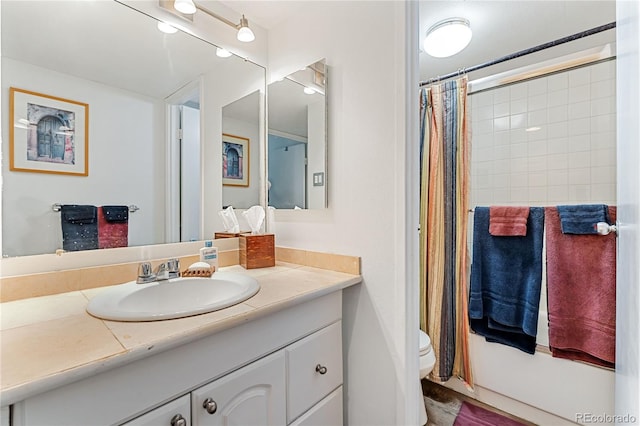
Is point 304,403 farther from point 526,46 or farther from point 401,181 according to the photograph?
point 526,46

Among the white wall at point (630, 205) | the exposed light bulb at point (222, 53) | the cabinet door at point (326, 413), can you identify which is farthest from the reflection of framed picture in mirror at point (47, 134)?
the white wall at point (630, 205)

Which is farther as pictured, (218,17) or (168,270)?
(218,17)

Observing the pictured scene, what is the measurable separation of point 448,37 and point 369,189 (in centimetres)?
108

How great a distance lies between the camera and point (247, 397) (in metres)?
0.79

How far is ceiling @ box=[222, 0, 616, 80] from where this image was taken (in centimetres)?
142

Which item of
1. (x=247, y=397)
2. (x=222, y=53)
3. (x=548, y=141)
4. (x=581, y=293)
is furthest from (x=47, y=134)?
(x=548, y=141)

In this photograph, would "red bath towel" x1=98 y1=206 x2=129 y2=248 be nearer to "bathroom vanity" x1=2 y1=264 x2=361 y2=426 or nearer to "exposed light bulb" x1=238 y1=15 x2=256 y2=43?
"bathroom vanity" x1=2 y1=264 x2=361 y2=426

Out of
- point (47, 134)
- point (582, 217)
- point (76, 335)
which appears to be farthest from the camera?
point (582, 217)

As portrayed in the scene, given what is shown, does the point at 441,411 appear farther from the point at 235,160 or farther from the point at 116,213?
the point at 116,213

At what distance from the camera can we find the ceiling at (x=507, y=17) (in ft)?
4.65

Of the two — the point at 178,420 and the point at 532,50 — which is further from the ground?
the point at 532,50

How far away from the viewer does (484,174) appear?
2.23 m

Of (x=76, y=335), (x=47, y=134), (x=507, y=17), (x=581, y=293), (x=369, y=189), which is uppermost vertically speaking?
(x=507, y=17)

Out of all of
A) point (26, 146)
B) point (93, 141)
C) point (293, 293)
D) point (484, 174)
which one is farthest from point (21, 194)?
point (484, 174)
